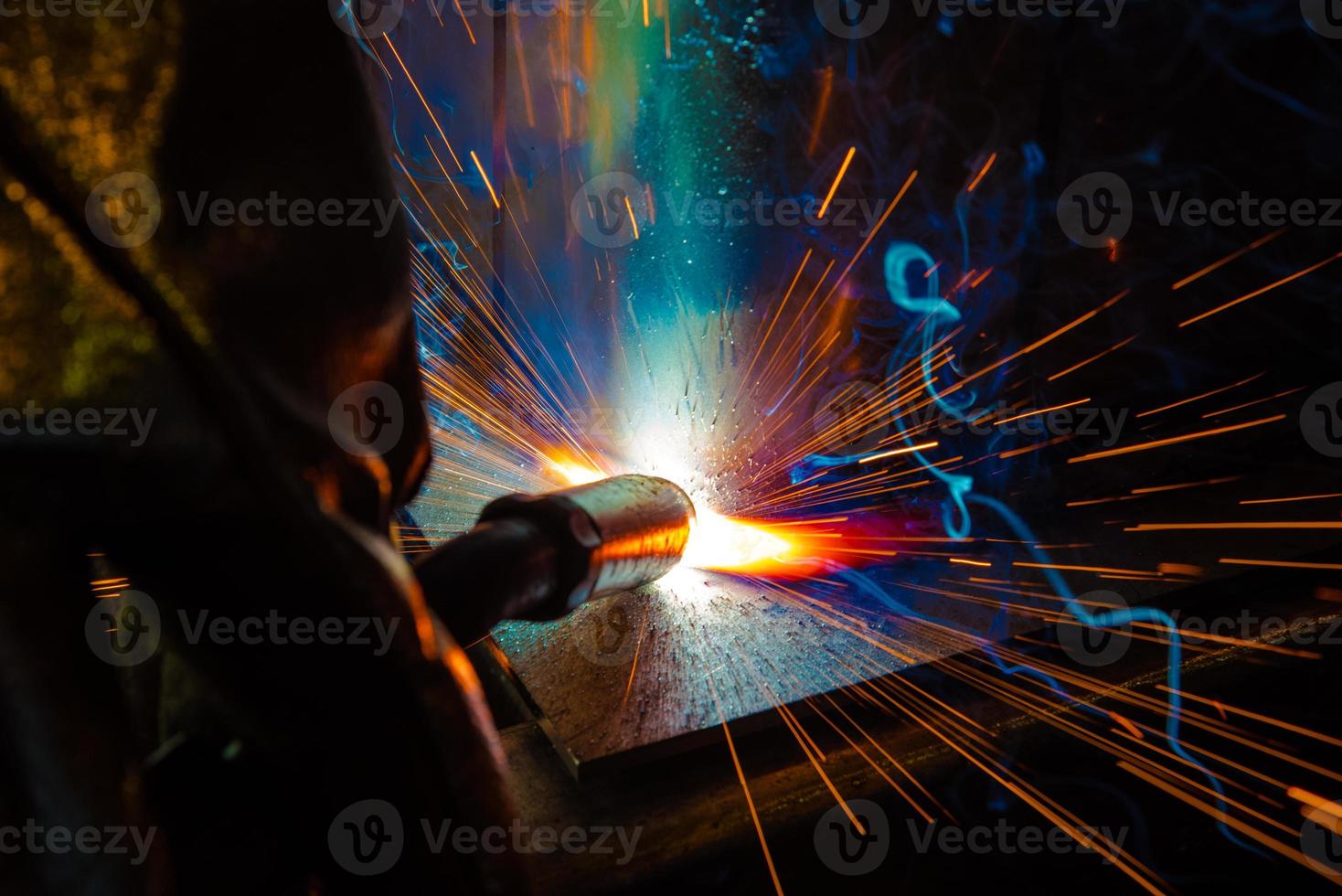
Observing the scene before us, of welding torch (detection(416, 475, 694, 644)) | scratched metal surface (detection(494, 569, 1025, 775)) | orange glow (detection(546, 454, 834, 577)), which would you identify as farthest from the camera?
orange glow (detection(546, 454, 834, 577))

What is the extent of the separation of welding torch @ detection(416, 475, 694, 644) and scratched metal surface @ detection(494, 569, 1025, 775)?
0.18 m

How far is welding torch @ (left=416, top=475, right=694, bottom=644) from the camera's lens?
2.72 ft

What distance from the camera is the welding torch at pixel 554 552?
2.72ft

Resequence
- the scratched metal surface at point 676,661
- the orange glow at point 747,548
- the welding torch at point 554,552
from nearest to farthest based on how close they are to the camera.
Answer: the welding torch at point 554,552 → the scratched metal surface at point 676,661 → the orange glow at point 747,548

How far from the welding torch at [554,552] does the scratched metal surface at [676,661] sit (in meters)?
0.18

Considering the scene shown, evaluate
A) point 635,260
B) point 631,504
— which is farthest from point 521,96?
point 631,504

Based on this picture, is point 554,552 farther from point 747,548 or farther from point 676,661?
point 747,548

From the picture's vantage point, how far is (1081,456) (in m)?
2.26

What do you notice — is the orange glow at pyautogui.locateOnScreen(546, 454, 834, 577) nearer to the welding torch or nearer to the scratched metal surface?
the scratched metal surface

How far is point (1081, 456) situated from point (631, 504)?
1.64 m

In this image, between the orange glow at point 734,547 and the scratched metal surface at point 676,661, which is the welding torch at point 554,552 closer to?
the scratched metal surface at point 676,661

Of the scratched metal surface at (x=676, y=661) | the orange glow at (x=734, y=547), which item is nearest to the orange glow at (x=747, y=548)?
the orange glow at (x=734, y=547)

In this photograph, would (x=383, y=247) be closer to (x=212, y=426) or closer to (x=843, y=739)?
(x=212, y=426)

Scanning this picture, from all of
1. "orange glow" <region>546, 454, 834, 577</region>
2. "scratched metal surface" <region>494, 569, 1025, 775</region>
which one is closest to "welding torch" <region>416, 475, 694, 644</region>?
"scratched metal surface" <region>494, 569, 1025, 775</region>
